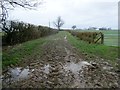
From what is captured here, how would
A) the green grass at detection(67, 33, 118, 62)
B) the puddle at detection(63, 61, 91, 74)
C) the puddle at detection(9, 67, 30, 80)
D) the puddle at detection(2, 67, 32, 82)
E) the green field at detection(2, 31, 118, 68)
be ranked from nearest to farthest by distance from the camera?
the puddle at detection(2, 67, 32, 82) < the puddle at detection(9, 67, 30, 80) < the puddle at detection(63, 61, 91, 74) < the green field at detection(2, 31, 118, 68) < the green grass at detection(67, 33, 118, 62)

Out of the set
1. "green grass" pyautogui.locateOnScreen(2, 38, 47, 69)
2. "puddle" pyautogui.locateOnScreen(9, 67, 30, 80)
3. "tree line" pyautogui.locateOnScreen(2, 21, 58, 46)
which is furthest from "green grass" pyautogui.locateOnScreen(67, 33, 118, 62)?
"tree line" pyautogui.locateOnScreen(2, 21, 58, 46)

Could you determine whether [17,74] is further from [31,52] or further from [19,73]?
[31,52]

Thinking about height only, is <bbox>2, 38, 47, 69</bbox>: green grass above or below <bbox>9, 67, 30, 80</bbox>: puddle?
above

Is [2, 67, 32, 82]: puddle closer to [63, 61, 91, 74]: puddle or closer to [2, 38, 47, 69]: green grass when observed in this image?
[2, 38, 47, 69]: green grass

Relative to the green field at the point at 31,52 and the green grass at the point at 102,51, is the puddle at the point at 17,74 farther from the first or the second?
the green grass at the point at 102,51

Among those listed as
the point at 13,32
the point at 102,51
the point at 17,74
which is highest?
the point at 13,32

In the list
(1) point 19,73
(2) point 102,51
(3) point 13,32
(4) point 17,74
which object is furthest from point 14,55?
(3) point 13,32

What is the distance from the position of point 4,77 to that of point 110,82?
354cm

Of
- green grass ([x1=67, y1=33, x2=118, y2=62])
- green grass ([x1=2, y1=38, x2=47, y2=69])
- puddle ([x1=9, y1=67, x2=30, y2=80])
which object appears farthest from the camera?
green grass ([x1=67, y1=33, x2=118, y2=62])

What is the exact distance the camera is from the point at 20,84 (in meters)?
6.33

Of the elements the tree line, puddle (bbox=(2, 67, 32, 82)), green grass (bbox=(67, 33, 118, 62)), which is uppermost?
the tree line

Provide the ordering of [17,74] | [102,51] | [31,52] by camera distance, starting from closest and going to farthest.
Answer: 1. [17,74]
2. [31,52]
3. [102,51]

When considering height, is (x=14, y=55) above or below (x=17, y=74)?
above

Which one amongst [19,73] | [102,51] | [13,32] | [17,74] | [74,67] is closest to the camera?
[17,74]
